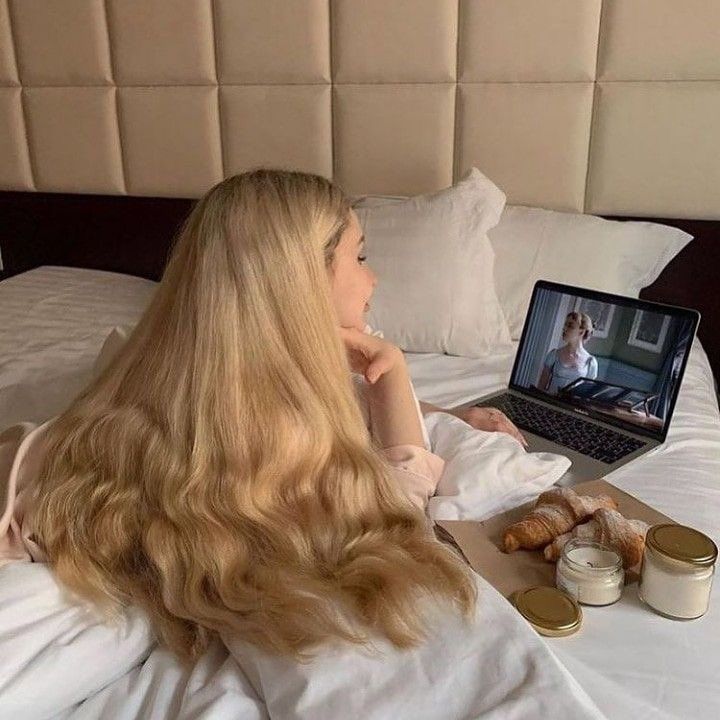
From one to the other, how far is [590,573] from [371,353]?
0.45 metres

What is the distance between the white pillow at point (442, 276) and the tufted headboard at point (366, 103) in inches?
9.9

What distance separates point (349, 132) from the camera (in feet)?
6.96

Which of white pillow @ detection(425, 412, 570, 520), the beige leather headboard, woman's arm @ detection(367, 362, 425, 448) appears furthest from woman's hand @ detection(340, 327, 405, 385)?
the beige leather headboard

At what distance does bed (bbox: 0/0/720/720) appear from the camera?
1.80 metres

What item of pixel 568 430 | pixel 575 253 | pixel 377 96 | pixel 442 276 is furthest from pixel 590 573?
pixel 377 96

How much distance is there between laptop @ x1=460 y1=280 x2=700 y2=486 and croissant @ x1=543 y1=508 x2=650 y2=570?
0.74 feet

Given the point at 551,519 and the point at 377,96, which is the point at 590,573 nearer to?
the point at 551,519

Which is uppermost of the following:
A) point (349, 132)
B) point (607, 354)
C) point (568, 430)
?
point (349, 132)

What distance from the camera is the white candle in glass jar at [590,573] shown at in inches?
37.2

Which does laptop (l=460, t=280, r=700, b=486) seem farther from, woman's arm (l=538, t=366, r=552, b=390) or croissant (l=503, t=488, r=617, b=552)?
croissant (l=503, t=488, r=617, b=552)

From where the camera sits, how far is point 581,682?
33.2 inches

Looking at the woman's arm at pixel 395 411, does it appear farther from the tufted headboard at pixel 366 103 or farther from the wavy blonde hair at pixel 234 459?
the tufted headboard at pixel 366 103

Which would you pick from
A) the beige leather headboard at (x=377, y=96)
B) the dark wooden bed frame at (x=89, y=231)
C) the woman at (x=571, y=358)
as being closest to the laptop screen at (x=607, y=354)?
the woman at (x=571, y=358)

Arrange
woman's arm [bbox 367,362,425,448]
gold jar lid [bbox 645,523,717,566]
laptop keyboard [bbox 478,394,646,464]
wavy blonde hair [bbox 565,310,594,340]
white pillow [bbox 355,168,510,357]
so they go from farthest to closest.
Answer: white pillow [bbox 355,168,510,357] → wavy blonde hair [bbox 565,310,594,340] → laptop keyboard [bbox 478,394,646,464] → woman's arm [bbox 367,362,425,448] → gold jar lid [bbox 645,523,717,566]
